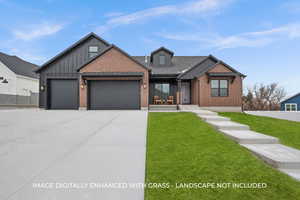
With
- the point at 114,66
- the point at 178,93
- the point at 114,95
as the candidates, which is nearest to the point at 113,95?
the point at 114,95

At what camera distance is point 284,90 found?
97.0 ft

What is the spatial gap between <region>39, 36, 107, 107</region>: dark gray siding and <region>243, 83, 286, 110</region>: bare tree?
93.7 ft

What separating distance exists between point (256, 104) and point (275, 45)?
13.6 meters

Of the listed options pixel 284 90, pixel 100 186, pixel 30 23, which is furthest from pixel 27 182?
pixel 284 90

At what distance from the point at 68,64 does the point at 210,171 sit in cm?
1584

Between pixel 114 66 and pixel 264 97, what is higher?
pixel 114 66

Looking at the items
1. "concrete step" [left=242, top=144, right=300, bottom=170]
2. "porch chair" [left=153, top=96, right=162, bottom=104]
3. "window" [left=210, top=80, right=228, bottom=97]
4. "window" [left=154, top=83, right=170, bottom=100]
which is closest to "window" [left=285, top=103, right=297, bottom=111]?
"window" [left=210, top=80, right=228, bottom=97]

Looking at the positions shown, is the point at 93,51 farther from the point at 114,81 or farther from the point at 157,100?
the point at 157,100

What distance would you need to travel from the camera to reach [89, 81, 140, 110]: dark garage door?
12750 millimetres

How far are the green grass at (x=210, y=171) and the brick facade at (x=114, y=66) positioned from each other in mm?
8654

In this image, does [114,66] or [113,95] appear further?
[113,95]

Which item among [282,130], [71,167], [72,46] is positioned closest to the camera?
[71,167]

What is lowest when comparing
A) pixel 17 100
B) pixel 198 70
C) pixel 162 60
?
pixel 17 100

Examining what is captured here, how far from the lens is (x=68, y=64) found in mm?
14297
